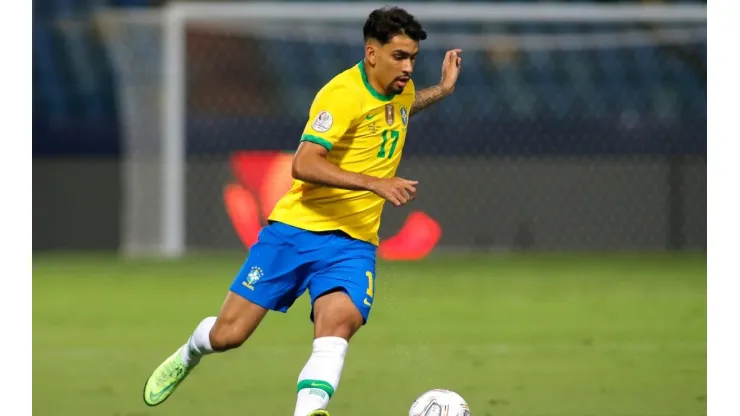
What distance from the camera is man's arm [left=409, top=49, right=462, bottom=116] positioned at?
707 centimetres

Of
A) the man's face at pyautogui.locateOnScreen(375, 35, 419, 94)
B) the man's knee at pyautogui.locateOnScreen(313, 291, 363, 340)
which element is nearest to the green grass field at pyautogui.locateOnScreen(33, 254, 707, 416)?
the man's knee at pyautogui.locateOnScreen(313, 291, 363, 340)

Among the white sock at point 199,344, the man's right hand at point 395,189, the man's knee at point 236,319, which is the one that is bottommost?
the white sock at point 199,344

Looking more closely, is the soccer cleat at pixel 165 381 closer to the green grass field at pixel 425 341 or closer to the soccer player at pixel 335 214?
the green grass field at pixel 425 341

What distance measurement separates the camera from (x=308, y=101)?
1886cm

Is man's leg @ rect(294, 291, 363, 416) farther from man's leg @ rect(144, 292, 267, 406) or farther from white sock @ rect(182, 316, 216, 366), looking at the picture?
white sock @ rect(182, 316, 216, 366)

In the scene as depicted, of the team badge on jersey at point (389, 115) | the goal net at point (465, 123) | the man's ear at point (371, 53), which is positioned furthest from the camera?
the goal net at point (465, 123)

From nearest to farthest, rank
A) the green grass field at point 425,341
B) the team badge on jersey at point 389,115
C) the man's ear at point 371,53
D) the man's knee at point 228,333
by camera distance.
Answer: the man's ear at point 371,53, the team badge on jersey at point 389,115, the man's knee at point 228,333, the green grass field at point 425,341

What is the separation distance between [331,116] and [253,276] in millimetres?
800

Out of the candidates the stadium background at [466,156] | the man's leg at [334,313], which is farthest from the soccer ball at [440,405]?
the stadium background at [466,156]

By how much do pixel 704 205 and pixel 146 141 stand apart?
650cm

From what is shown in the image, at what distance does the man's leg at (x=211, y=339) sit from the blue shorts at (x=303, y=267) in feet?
A: 0.22

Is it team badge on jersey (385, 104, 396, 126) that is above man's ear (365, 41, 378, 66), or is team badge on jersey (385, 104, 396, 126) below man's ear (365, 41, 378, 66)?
below

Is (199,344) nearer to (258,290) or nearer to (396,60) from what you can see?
(258,290)

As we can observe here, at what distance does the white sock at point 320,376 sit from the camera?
6.07 metres
